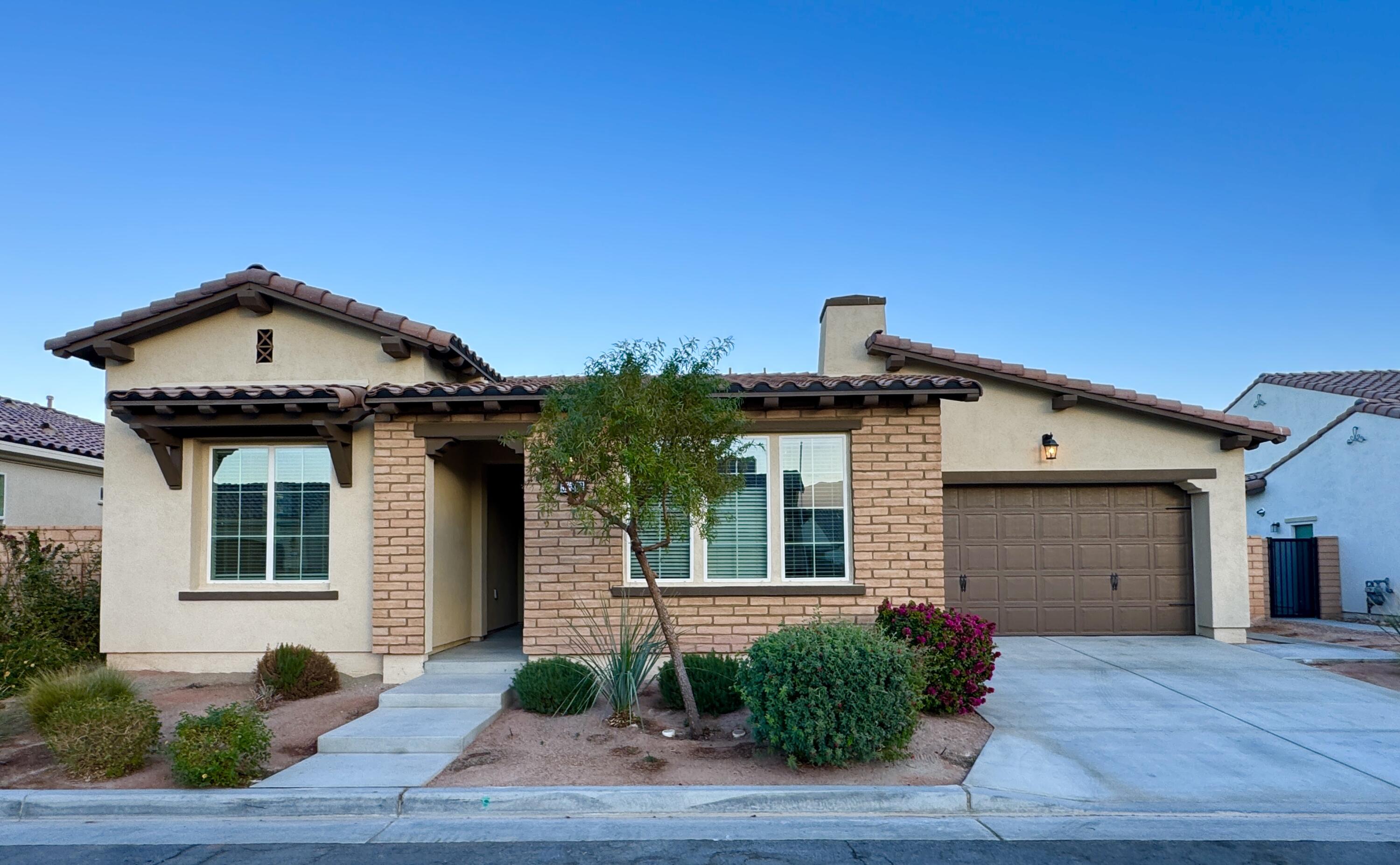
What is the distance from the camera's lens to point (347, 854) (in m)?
5.23

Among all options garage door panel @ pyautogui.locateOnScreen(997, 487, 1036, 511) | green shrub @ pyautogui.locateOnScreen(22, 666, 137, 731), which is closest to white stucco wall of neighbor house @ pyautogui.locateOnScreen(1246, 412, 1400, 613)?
garage door panel @ pyautogui.locateOnScreen(997, 487, 1036, 511)

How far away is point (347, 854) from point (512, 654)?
5.31 meters

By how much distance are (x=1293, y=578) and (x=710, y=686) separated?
48.3ft

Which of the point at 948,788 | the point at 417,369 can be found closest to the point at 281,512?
the point at 417,369

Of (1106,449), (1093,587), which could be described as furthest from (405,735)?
(1106,449)

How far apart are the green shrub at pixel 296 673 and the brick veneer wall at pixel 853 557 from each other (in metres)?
2.28

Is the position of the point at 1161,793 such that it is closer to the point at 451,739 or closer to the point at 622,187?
the point at 451,739

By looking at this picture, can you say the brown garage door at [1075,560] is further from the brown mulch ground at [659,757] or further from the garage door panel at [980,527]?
the brown mulch ground at [659,757]

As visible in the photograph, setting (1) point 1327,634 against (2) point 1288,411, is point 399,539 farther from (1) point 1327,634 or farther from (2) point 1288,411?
(2) point 1288,411

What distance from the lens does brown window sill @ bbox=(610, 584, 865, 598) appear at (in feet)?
32.2

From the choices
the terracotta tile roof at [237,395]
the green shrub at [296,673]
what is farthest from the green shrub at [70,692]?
the terracotta tile roof at [237,395]

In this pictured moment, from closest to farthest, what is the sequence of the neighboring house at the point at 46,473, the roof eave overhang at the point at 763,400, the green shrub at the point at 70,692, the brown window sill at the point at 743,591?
the green shrub at the point at 70,692 < the roof eave overhang at the point at 763,400 < the brown window sill at the point at 743,591 < the neighboring house at the point at 46,473

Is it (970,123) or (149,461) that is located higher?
(970,123)

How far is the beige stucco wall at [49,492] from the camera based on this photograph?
16.3m
